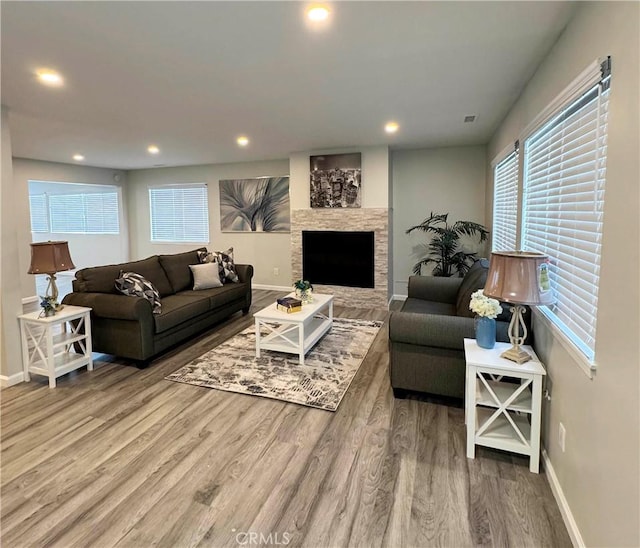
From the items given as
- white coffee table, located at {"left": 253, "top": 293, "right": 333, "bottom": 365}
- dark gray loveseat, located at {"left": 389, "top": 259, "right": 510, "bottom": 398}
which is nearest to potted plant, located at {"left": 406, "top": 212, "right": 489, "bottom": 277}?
white coffee table, located at {"left": 253, "top": 293, "right": 333, "bottom": 365}

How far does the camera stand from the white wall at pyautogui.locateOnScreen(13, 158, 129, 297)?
6.07m

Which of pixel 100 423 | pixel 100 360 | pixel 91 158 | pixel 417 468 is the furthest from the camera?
pixel 91 158

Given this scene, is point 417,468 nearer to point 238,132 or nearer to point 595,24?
point 595,24

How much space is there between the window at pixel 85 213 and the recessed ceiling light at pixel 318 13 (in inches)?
298

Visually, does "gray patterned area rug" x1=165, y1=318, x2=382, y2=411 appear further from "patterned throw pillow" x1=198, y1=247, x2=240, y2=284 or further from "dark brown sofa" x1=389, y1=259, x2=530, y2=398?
"patterned throw pillow" x1=198, y1=247, x2=240, y2=284

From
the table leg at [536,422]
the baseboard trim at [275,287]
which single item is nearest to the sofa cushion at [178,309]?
the baseboard trim at [275,287]

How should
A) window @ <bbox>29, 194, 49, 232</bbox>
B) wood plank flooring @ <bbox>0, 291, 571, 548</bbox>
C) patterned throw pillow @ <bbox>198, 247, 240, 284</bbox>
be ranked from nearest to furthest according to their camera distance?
wood plank flooring @ <bbox>0, 291, 571, 548</bbox> < patterned throw pillow @ <bbox>198, 247, 240, 284</bbox> < window @ <bbox>29, 194, 49, 232</bbox>

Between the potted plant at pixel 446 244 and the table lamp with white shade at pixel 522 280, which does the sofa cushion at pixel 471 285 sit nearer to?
the table lamp with white shade at pixel 522 280

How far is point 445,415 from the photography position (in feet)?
8.67

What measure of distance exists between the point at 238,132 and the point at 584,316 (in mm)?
4071

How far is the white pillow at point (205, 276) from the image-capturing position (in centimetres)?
476

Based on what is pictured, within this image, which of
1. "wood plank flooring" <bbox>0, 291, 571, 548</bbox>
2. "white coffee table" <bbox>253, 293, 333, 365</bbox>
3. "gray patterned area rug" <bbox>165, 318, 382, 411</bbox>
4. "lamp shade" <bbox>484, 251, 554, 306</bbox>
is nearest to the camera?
"wood plank flooring" <bbox>0, 291, 571, 548</bbox>

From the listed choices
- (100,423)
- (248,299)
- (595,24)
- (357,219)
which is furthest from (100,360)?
(595,24)

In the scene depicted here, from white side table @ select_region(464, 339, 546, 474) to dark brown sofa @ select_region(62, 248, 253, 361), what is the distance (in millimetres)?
2794
